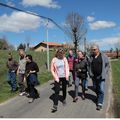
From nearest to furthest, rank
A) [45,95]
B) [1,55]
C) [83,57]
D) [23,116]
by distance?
[23,116]
[83,57]
[45,95]
[1,55]

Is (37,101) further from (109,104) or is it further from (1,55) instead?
(1,55)

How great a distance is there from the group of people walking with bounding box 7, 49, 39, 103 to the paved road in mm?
448

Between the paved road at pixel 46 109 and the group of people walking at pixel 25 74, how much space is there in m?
0.45

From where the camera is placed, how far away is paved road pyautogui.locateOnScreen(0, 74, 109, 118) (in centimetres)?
1061

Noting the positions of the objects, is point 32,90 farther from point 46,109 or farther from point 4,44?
point 4,44

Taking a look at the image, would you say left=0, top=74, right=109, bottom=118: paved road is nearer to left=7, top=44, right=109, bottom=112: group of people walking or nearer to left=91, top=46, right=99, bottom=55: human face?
left=7, top=44, right=109, bottom=112: group of people walking

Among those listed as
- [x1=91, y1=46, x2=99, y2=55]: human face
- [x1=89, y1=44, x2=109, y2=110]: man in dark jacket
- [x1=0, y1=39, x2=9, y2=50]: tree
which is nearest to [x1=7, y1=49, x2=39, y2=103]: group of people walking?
[x1=89, y1=44, x2=109, y2=110]: man in dark jacket

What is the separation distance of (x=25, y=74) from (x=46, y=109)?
9.82ft

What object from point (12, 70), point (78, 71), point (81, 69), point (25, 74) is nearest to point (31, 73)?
point (25, 74)

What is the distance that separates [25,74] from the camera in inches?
568

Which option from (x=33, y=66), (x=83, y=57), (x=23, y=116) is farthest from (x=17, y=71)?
(x=23, y=116)

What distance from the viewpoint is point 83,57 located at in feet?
44.9

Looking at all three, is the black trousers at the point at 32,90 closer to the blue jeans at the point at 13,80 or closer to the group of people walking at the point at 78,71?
the group of people walking at the point at 78,71

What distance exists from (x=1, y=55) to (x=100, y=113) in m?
39.3
